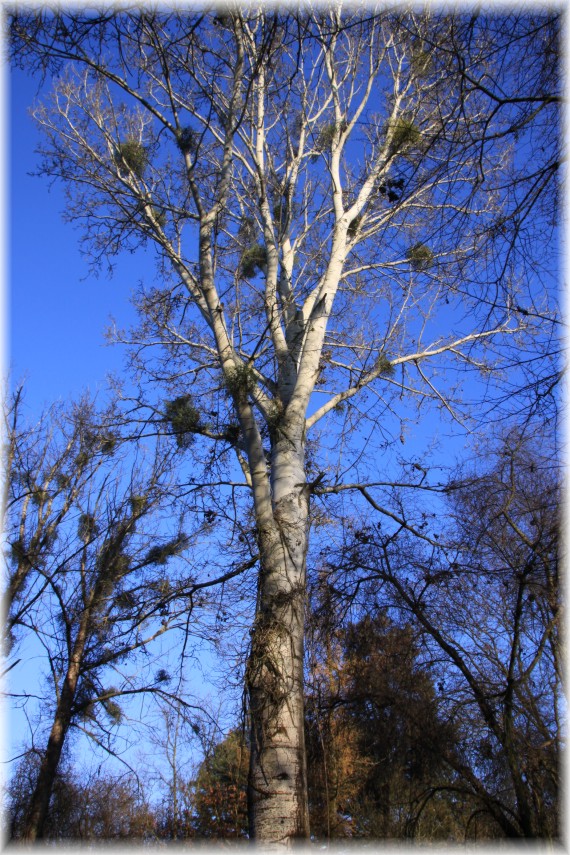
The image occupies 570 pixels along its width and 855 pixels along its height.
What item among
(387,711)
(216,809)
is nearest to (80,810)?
(216,809)

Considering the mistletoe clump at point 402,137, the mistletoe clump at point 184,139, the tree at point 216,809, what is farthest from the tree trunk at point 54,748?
the mistletoe clump at point 402,137

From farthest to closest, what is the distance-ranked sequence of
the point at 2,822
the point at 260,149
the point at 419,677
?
the point at 2,822 < the point at 260,149 < the point at 419,677

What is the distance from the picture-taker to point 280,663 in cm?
501

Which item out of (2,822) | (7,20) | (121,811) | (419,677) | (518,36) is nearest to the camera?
(518,36)

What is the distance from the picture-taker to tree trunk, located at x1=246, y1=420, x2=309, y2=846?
14.6ft

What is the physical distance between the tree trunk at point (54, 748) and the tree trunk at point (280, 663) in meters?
7.17

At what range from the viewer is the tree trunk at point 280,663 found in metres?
4.46

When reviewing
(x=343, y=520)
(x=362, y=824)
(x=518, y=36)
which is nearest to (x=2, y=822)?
(x=362, y=824)

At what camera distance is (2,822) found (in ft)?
41.5

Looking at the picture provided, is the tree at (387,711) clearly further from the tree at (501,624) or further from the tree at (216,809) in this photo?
the tree at (216,809)

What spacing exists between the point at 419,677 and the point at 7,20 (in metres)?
6.14

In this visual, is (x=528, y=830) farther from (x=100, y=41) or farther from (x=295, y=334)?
(x=100, y=41)

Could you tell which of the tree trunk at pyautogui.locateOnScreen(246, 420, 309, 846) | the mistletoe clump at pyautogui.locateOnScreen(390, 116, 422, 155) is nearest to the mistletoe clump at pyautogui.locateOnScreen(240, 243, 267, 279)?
the mistletoe clump at pyautogui.locateOnScreen(390, 116, 422, 155)

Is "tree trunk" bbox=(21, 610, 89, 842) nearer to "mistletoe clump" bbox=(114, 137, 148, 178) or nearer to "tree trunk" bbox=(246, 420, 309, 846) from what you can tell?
"tree trunk" bbox=(246, 420, 309, 846)
